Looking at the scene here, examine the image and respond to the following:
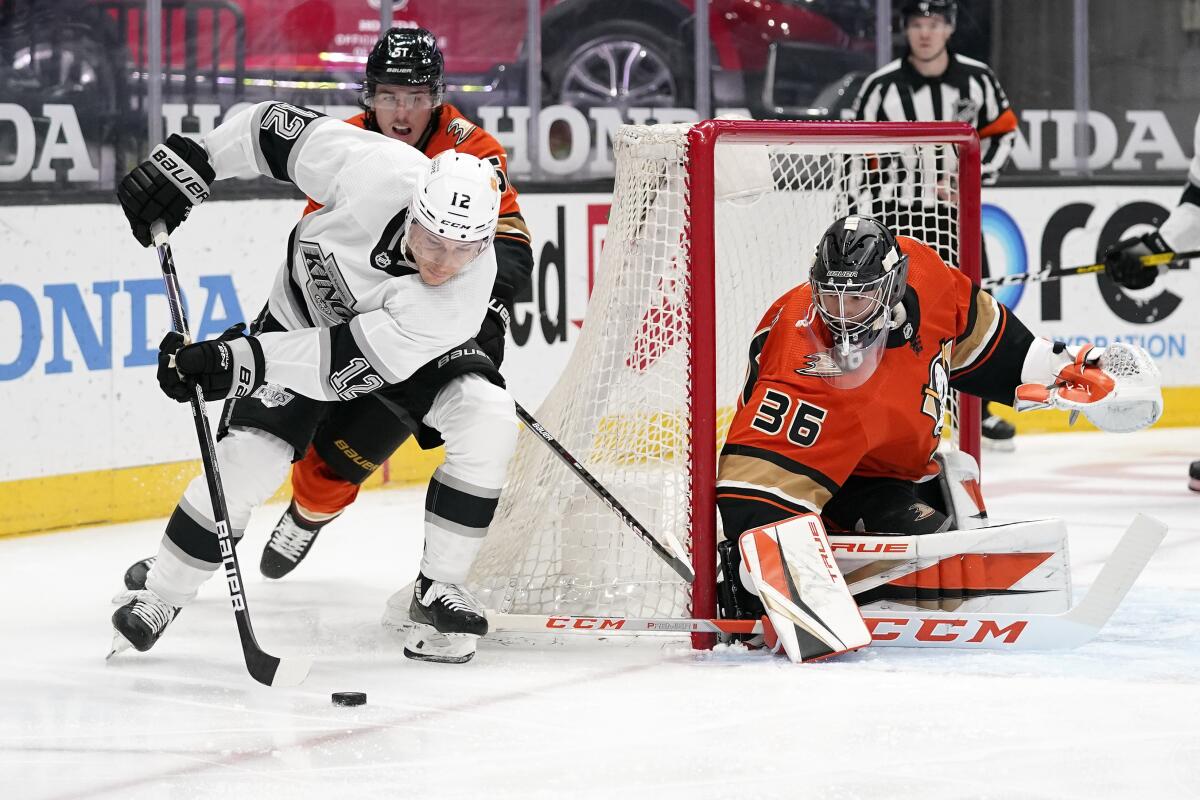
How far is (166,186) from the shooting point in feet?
9.63

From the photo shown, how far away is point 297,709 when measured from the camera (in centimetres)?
262

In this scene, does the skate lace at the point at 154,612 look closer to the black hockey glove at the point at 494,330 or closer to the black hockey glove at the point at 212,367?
the black hockey glove at the point at 212,367

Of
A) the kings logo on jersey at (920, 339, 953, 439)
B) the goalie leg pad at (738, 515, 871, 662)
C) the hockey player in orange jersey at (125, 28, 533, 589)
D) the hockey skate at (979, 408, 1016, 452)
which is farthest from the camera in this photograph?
the hockey skate at (979, 408, 1016, 452)

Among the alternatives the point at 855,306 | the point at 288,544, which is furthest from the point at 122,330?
the point at 855,306

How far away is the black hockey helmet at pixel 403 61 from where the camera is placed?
3.21 m

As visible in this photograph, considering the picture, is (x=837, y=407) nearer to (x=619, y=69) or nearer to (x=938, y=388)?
(x=938, y=388)

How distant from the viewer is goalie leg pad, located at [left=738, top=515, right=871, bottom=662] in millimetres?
2789

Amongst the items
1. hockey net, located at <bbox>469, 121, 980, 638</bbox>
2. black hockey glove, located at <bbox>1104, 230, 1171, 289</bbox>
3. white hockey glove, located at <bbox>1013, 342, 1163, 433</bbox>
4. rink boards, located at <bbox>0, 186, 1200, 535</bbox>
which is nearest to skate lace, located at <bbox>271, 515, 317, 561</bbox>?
hockey net, located at <bbox>469, 121, 980, 638</bbox>

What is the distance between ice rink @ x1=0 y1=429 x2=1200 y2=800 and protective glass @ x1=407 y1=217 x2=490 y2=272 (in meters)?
0.64

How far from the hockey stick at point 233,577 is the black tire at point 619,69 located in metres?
2.71

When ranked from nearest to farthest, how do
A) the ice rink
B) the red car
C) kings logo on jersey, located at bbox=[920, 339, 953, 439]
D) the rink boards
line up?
the ice rink < kings logo on jersey, located at bbox=[920, 339, 953, 439] < the rink boards < the red car

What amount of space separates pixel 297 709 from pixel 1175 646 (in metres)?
1.42

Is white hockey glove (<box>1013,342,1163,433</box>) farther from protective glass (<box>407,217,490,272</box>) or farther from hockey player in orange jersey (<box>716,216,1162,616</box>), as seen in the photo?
protective glass (<box>407,217,490,272</box>)

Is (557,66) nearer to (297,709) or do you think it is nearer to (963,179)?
(963,179)
